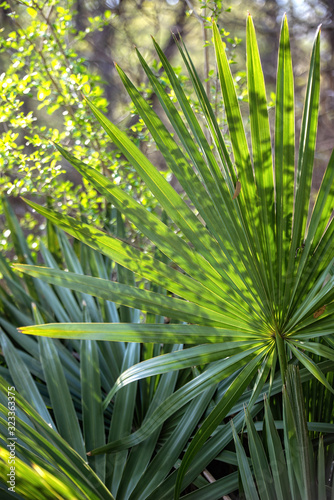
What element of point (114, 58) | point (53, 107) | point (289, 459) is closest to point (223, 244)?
point (289, 459)

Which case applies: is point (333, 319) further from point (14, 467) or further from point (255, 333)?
point (14, 467)

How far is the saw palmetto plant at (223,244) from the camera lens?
0.62 meters

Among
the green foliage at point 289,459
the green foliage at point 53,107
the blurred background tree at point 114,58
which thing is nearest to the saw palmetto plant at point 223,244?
the green foliage at point 289,459

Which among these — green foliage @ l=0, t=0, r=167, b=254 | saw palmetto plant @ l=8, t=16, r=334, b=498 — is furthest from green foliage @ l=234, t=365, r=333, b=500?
green foliage @ l=0, t=0, r=167, b=254

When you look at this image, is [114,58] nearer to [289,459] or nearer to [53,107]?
[53,107]

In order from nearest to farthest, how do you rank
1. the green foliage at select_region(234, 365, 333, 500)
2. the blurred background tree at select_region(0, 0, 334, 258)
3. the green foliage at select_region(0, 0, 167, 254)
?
1. the green foliage at select_region(234, 365, 333, 500)
2. the green foliage at select_region(0, 0, 167, 254)
3. the blurred background tree at select_region(0, 0, 334, 258)

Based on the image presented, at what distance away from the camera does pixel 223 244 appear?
654 mm

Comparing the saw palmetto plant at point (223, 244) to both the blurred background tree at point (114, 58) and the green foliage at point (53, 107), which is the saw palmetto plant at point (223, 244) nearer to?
the green foliage at point (53, 107)

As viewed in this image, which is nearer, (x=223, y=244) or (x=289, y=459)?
(x=289, y=459)

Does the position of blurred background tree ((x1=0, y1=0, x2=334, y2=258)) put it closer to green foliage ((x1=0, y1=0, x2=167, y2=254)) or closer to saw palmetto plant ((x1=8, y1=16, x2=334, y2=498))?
green foliage ((x1=0, y1=0, x2=167, y2=254))

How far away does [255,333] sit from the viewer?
2.23 ft

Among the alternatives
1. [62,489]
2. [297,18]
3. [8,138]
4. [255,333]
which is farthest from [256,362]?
[297,18]

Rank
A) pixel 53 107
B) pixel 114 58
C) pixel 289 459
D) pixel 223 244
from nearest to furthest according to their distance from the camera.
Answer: pixel 289 459 < pixel 223 244 < pixel 53 107 < pixel 114 58

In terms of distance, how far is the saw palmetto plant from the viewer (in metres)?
0.62
